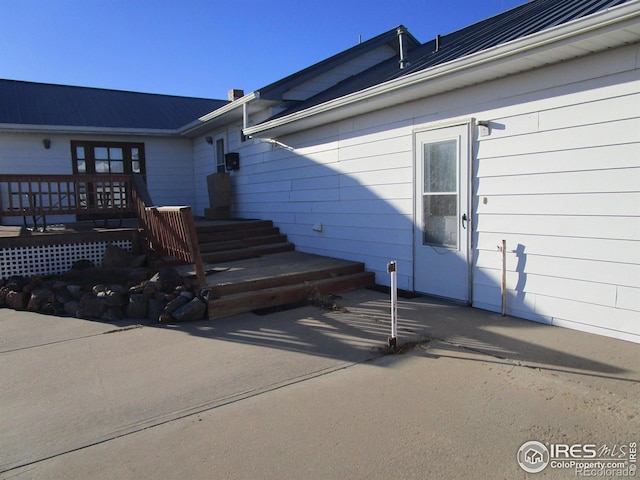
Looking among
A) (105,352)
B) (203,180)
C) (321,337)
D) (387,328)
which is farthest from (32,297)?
(203,180)

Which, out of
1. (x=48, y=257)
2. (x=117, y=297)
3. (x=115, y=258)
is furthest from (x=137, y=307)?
(x=48, y=257)

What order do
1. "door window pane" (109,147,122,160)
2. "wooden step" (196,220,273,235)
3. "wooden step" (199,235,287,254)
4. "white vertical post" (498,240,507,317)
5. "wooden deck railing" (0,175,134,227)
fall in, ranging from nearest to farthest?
"white vertical post" (498,240,507,317)
"wooden deck railing" (0,175,134,227)
"wooden step" (199,235,287,254)
"wooden step" (196,220,273,235)
"door window pane" (109,147,122,160)

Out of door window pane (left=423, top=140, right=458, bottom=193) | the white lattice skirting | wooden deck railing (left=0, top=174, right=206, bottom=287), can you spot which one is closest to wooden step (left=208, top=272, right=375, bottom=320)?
wooden deck railing (left=0, top=174, right=206, bottom=287)

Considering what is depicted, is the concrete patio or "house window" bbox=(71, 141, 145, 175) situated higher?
"house window" bbox=(71, 141, 145, 175)

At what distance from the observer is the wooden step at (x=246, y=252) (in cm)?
786

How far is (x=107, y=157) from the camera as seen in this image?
12.4 metres

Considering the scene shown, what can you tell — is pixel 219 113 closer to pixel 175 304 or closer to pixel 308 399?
pixel 175 304

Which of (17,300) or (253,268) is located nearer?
(17,300)

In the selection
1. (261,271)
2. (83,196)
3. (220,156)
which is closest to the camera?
(261,271)

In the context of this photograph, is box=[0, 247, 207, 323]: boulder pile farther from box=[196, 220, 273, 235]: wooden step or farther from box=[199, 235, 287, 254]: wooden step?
box=[196, 220, 273, 235]: wooden step

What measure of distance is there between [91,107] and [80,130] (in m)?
2.28

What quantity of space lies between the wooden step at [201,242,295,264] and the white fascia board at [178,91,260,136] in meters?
2.98

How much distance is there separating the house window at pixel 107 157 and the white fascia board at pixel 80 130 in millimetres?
515

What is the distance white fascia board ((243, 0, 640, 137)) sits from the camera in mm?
3819
